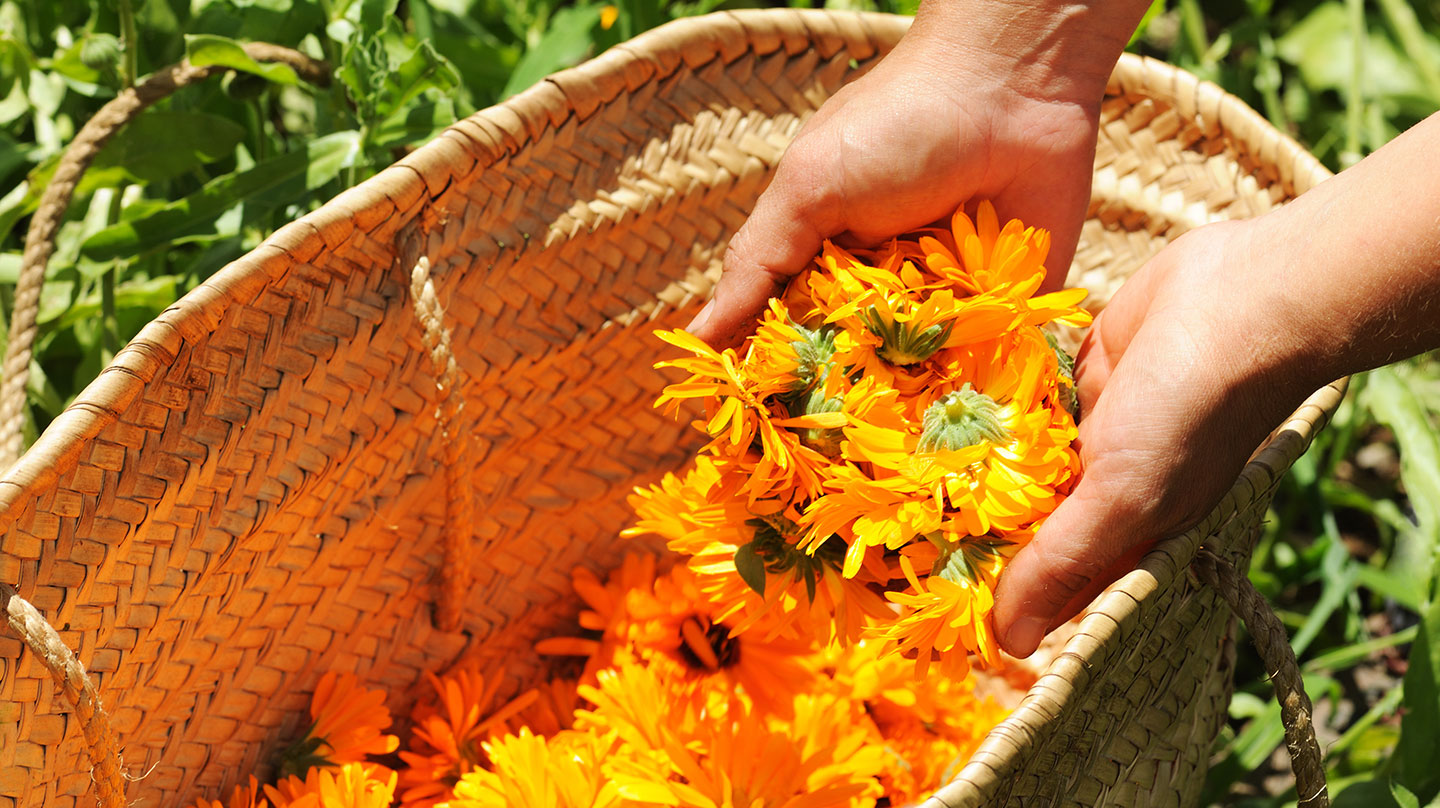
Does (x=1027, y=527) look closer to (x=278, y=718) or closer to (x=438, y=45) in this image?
(x=278, y=718)

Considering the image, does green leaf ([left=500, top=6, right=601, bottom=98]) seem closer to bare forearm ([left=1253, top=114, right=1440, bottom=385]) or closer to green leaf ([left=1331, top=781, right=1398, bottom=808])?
bare forearm ([left=1253, top=114, right=1440, bottom=385])

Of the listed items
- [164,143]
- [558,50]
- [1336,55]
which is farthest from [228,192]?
[1336,55]

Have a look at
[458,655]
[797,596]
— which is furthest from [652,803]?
[458,655]

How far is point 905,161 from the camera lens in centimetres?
86

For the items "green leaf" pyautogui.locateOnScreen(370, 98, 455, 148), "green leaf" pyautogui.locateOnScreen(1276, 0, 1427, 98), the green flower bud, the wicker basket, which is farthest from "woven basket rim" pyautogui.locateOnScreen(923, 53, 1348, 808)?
"green leaf" pyautogui.locateOnScreen(1276, 0, 1427, 98)

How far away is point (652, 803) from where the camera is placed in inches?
34.7

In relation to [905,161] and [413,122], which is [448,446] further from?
[905,161]

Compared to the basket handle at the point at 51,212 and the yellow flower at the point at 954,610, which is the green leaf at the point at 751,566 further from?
the basket handle at the point at 51,212

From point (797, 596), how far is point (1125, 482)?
0.24 metres

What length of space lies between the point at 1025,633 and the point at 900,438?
0.14 meters

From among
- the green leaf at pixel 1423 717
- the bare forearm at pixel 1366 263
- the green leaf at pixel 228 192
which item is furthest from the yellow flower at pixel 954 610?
the green leaf at pixel 228 192

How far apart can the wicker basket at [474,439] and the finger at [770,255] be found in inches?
9.3

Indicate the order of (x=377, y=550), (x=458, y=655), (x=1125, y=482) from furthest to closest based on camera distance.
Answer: (x=458, y=655) < (x=377, y=550) < (x=1125, y=482)

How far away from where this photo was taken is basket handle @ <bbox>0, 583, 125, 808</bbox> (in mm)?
697
